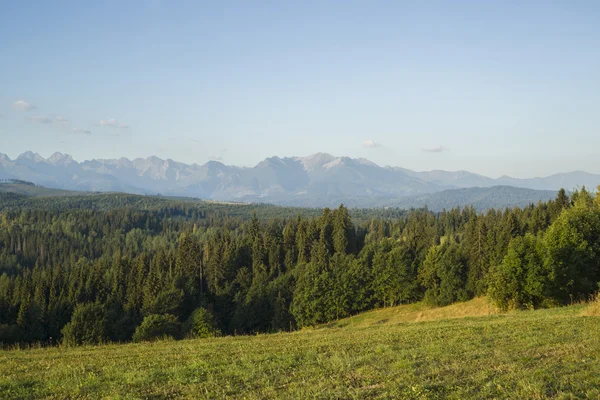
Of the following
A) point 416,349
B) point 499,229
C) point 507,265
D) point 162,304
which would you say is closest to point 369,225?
point 499,229

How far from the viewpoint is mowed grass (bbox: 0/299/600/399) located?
455 inches

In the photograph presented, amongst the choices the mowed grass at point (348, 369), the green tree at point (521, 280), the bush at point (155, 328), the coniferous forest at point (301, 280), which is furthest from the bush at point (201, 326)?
the mowed grass at point (348, 369)

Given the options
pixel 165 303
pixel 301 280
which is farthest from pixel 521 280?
pixel 165 303

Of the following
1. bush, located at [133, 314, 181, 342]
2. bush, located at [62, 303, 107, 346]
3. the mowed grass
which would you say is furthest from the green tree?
bush, located at [62, 303, 107, 346]

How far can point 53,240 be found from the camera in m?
195

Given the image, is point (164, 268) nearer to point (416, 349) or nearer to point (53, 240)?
point (416, 349)

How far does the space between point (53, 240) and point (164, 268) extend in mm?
126992

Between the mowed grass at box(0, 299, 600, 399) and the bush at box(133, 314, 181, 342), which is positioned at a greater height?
the mowed grass at box(0, 299, 600, 399)

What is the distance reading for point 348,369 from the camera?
14.1 m

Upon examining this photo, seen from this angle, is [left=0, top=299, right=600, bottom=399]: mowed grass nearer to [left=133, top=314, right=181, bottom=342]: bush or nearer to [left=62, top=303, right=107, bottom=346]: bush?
[left=133, top=314, right=181, bottom=342]: bush

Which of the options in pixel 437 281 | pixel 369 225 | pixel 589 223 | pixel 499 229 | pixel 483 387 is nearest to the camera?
pixel 483 387

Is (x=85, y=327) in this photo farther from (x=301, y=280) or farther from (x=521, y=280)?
(x=521, y=280)

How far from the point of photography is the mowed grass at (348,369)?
37.9ft

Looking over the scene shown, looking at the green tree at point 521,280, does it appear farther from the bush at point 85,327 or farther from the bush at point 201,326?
the bush at point 85,327
